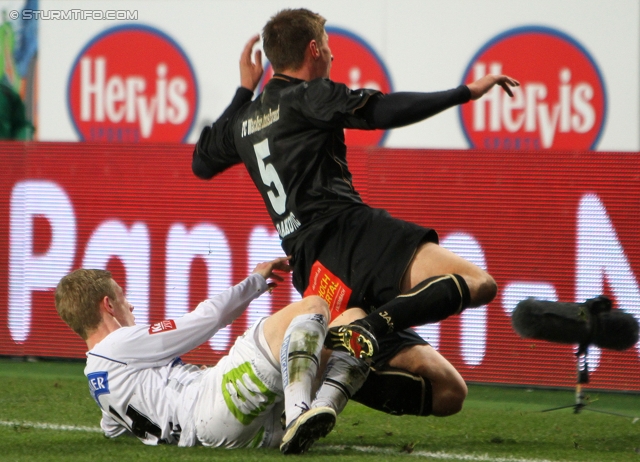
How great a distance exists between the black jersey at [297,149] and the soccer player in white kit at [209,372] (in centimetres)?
34

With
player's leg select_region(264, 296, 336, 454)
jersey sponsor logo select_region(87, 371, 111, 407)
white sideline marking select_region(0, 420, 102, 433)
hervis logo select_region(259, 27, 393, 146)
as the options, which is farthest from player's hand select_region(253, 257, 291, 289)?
hervis logo select_region(259, 27, 393, 146)

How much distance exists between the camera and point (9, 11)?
830 cm

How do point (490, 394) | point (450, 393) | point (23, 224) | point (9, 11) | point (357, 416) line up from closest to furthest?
point (450, 393)
point (357, 416)
point (490, 394)
point (23, 224)
point (9, 11)

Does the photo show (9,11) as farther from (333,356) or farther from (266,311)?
(333,356)

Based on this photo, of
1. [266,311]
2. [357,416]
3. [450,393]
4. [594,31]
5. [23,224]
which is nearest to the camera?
[450,393]

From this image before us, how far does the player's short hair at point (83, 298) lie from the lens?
4.01 m

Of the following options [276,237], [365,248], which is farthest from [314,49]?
[276,237]

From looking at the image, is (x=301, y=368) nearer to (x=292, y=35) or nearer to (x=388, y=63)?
(x=292, y=35)

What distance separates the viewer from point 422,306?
3.62 m

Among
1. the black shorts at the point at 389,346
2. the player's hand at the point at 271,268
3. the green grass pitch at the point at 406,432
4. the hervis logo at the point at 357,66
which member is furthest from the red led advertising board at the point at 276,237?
the player's hand at the point at 271,268

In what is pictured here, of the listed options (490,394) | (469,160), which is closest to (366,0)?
(469,160)

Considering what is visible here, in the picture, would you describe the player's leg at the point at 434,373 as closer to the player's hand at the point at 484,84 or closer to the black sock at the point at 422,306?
the black sock at the point at 422,306

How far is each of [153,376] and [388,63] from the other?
428 cm

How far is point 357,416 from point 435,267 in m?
1.37
